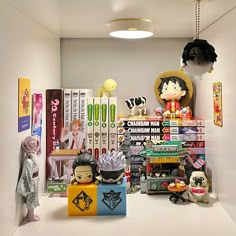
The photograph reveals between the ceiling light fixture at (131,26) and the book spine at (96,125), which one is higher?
the ceiling light fixture at (131,26)

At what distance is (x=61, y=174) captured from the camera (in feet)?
6.36

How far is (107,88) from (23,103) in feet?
2.59

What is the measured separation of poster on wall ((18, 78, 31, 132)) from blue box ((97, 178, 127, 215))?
459mm

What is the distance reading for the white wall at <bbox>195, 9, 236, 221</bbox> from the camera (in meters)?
1.48

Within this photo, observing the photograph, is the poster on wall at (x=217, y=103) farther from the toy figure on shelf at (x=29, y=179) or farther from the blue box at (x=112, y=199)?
the toy figure on shelf at (x=29, y=179)

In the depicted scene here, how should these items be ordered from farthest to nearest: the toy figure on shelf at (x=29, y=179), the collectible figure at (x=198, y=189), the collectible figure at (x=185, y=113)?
the collectible figure at (x=185, y=113) → the collectible figure at (x=198, y=189) → the toy figure on shelf at (x=29, y=179)

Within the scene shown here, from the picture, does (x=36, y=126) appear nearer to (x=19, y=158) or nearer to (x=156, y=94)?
(x=19, y=158)

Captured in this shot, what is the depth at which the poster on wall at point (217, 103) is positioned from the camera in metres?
1.65

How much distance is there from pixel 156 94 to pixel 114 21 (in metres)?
0.79

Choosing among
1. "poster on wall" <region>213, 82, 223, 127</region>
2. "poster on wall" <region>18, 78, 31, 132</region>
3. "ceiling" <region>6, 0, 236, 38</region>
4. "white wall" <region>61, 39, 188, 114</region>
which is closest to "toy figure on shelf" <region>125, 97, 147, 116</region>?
"white wall" <region>61, 39, 188, 114</region>

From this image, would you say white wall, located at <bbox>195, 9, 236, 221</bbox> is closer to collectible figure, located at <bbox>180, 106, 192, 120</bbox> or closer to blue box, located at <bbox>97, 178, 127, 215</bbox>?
collectible figure, located at <bbox>180, 106, 192, 120</bbox>

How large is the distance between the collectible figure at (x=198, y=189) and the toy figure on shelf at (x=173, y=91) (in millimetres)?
505
